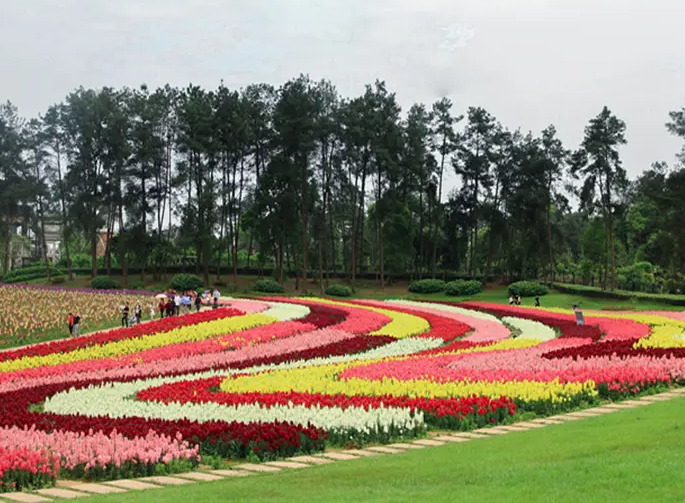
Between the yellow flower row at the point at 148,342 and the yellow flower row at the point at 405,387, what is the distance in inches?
383

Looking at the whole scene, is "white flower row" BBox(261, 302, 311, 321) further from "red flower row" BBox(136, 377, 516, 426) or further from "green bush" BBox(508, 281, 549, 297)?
"green bush" BBox(508, 281, 549, 297)

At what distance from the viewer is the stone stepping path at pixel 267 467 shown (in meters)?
8.74

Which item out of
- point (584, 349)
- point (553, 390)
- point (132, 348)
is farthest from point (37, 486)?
point (132, 348)

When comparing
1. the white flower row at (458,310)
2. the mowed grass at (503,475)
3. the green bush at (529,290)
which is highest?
the mowed grass at (503,475)

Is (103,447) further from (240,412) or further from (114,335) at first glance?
(114,335)

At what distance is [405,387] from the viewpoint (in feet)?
49.7

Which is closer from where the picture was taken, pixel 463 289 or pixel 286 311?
pixel 286 311

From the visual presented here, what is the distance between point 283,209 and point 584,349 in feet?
168

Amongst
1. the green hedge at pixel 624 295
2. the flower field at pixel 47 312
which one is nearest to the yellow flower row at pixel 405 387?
the flower field at pixel 47 312

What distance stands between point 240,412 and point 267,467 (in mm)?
3362

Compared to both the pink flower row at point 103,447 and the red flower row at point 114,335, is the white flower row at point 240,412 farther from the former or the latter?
the red flower row at point 114,335

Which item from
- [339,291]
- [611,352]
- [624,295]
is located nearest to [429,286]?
[339,291]

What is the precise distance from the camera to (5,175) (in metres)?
77.2

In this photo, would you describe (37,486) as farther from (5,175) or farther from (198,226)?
(5,175)
